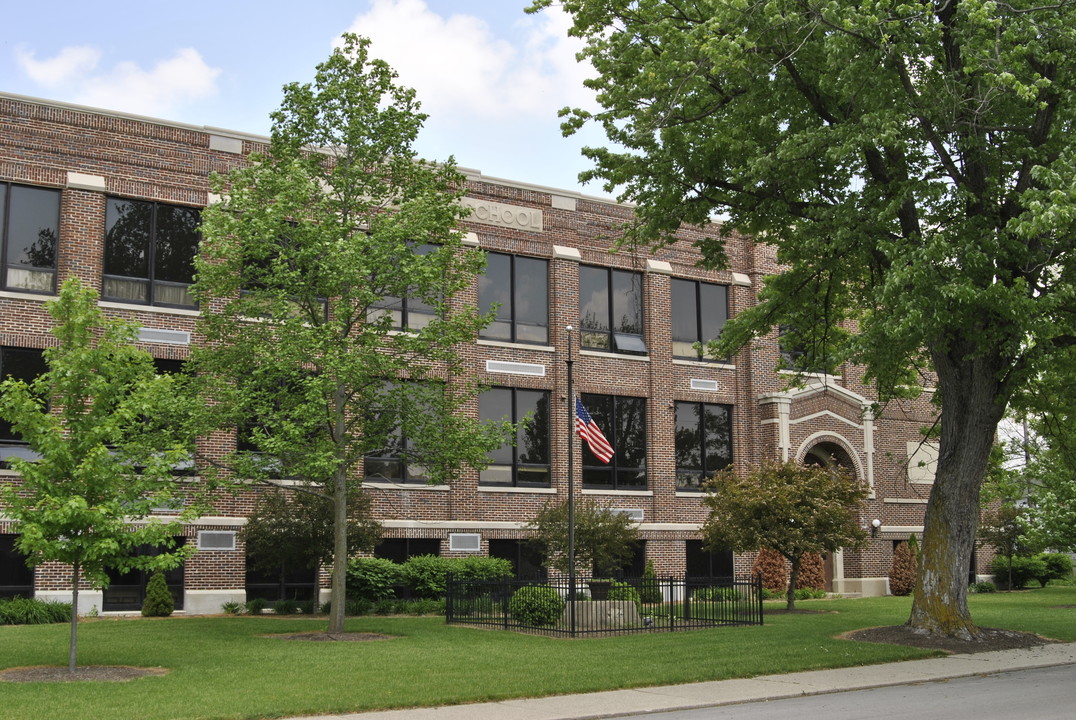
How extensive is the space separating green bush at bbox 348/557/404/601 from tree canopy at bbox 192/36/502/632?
4.57 metres

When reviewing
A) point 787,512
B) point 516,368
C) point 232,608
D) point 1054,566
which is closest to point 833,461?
point 787,512

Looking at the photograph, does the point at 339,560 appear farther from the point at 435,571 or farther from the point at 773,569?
the point at 773,569

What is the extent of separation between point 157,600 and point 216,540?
236 cm

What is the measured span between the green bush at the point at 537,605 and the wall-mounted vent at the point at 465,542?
8.01m

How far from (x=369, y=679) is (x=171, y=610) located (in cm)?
1279

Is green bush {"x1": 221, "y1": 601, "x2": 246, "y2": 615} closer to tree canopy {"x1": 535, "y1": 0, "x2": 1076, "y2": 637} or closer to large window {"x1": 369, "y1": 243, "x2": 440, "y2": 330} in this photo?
large window {"x1": 369, "y1": 243, "x2": 440, "y2": 330}

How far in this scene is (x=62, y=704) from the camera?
12406 millimetres

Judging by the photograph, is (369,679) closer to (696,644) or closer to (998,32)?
(696,644)

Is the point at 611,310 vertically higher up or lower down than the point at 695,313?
lower down

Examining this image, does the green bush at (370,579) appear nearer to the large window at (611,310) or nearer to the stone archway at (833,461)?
the large window at (611,310)

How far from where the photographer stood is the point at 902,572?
36.0 metres

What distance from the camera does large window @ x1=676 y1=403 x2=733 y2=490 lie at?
34.4 metres

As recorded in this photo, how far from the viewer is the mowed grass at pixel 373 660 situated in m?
12.7

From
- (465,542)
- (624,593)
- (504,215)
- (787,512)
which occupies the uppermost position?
(504,215)
